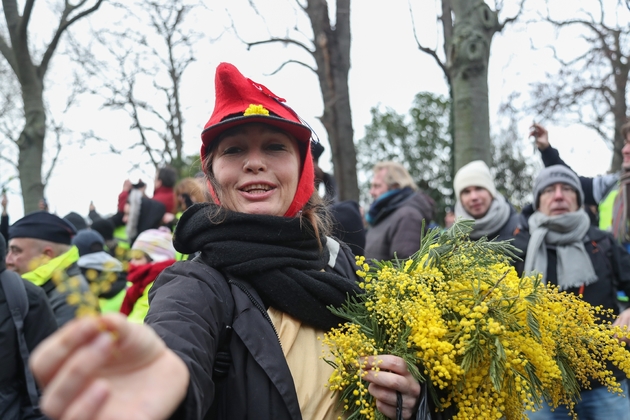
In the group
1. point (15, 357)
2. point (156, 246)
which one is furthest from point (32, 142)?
point (15, 357)

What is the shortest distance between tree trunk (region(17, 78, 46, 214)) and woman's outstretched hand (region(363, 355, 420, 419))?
939 cm

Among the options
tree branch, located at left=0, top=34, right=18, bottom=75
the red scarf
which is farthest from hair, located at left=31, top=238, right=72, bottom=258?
tree branch, located at left=0, top=34, right=18, bottom=75

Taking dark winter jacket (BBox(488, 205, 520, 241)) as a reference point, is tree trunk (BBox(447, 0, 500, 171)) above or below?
above

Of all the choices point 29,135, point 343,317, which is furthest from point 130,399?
point 29,135

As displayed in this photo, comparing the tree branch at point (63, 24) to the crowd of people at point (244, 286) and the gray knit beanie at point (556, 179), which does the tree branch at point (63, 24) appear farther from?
the gray knit beanie at point (556, 179)

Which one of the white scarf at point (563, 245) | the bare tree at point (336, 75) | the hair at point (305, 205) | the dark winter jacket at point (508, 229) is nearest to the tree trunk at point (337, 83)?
the bare tree at point (336, 75)

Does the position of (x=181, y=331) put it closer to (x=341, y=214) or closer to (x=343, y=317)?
(x=343, y=317)

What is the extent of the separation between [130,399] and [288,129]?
4.14ft

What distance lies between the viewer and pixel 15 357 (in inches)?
130

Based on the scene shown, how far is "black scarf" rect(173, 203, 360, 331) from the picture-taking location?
70.8 inches

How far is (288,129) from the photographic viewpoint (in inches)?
79.6

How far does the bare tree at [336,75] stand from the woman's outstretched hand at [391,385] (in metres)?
6.32

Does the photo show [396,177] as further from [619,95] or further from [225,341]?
[619,95]

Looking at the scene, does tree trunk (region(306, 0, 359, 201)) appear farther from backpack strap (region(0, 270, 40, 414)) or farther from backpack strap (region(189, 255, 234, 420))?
backpack strap (region(189, 255, 234, 420))
